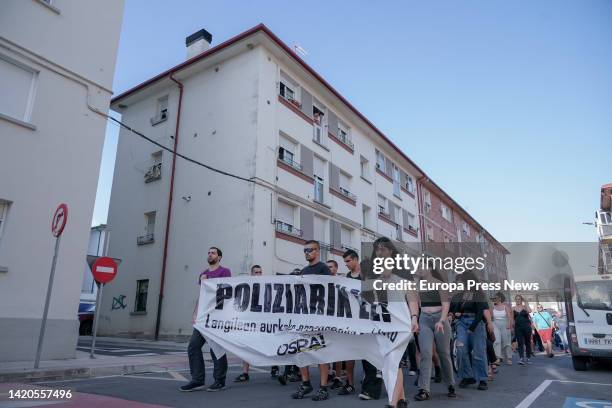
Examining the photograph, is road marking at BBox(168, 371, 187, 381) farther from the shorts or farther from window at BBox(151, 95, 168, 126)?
window at BBox(151, 95, 168, 126)

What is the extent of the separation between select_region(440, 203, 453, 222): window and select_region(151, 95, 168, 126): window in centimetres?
2556

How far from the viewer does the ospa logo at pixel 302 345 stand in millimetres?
6042

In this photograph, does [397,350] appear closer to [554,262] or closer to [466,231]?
[554,262]

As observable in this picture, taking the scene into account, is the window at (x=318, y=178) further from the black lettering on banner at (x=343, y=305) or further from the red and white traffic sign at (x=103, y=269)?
the black lettering on banner at (x=343, y=305)

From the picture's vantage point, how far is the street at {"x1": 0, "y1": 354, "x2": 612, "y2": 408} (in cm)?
521

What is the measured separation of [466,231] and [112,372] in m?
44.0

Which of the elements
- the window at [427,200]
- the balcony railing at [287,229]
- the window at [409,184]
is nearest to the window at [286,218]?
the balcony railing at [287,229]

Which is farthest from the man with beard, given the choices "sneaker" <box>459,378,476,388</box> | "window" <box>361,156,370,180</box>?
"window" <box>361,156,370,180</box>

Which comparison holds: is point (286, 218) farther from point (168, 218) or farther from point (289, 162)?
point (168, 218)

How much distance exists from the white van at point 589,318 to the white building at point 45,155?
424 inches

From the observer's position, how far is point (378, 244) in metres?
5.70

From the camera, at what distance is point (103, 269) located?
979 centimetres

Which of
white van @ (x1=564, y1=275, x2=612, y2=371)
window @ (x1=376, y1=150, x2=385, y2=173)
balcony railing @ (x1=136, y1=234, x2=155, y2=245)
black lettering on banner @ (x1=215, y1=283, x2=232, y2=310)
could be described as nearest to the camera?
black lettering on banner @ (x1=215, y1=283, x2=232, y2=310)

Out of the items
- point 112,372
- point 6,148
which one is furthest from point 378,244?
point 6,148
